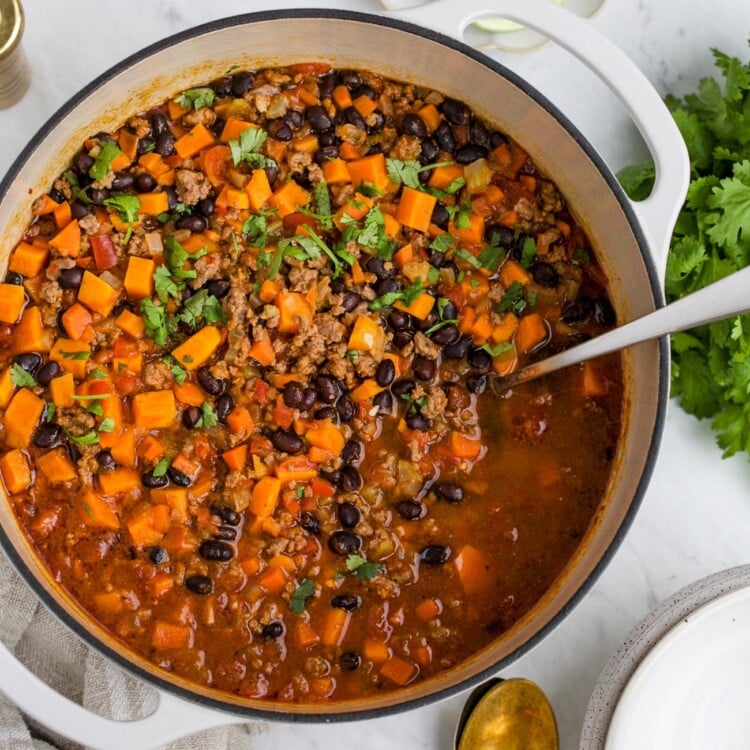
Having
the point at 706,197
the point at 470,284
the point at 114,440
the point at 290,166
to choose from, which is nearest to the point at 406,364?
the point at 470,284

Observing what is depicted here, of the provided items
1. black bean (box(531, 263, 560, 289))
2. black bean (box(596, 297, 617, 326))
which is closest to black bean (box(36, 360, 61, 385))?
black bean (box(531, 263, 560, 289))

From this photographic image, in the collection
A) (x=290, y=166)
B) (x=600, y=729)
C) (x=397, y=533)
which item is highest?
(x=290, y=166)

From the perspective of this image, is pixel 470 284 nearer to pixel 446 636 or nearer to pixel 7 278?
pixel 446 636

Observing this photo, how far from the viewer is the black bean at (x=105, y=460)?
3582mm

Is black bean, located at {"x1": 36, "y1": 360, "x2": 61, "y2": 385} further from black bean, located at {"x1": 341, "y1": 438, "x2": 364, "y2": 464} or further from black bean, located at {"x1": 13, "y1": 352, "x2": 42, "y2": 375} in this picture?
black bean, located at {"x1": 341, "y1": 438, "x2": 364, "y2": 464}

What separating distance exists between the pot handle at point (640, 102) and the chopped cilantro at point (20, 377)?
2144 millimetres

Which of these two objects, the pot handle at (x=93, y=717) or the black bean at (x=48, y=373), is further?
the black bean at (x=48, y=373)

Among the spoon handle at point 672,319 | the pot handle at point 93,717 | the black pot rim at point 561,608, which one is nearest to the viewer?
the spoon handle at point 672,319

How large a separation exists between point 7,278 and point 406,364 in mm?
1549

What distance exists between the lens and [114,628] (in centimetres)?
362

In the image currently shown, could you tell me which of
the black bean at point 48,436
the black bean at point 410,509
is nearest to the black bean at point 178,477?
the black bean at point 48,436

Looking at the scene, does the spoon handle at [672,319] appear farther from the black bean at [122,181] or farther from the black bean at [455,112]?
the black bean at [122,181]

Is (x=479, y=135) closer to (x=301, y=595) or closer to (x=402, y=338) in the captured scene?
(x=402, y=338)

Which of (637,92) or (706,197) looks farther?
(706,197)
